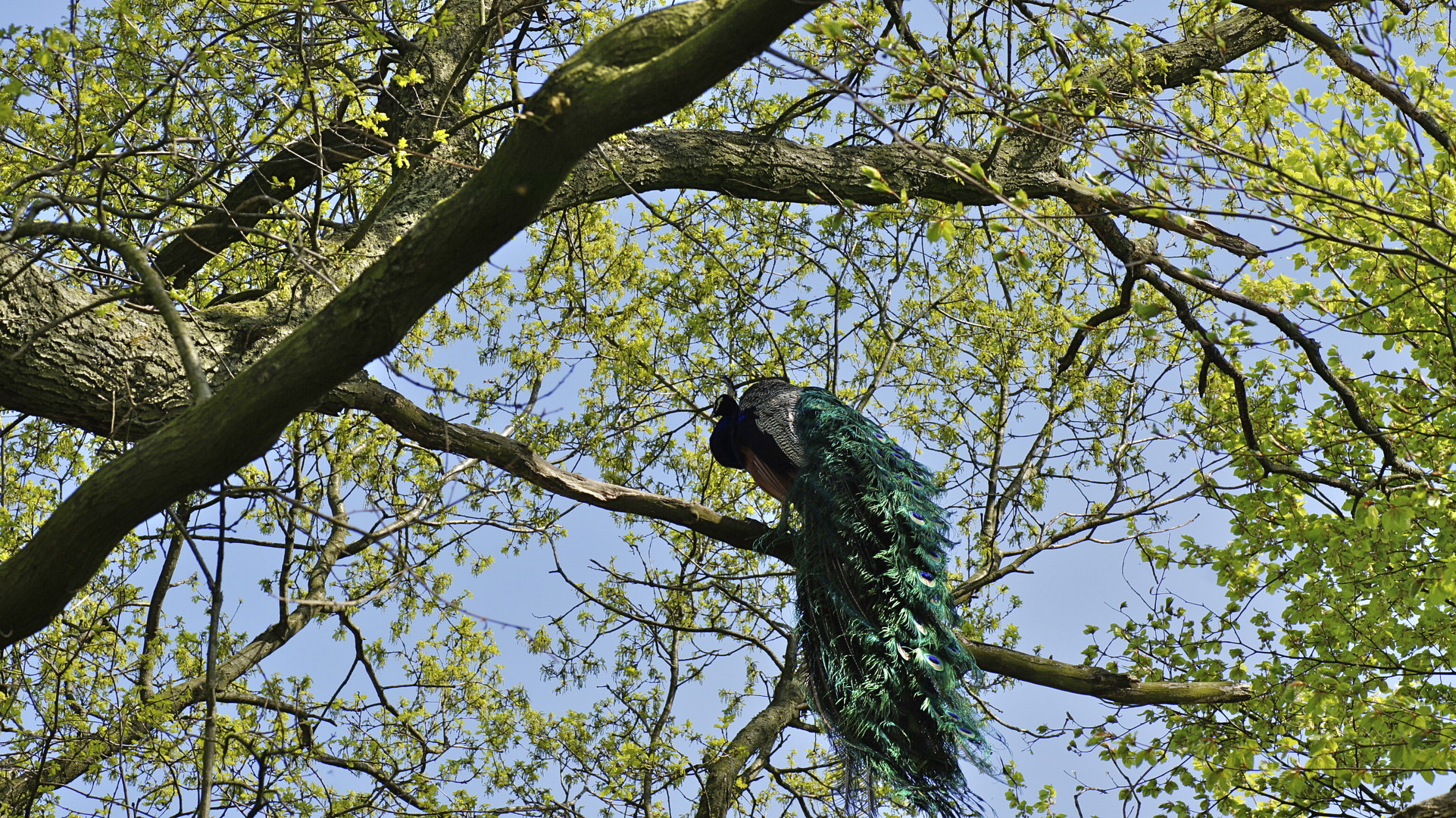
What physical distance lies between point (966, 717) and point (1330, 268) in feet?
9.89

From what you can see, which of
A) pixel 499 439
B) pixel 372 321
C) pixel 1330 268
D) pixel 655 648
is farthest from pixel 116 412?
pixel 1330 268

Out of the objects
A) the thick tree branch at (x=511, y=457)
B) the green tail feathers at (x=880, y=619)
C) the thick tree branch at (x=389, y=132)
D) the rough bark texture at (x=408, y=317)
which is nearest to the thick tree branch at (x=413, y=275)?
the rough bark texture at (x=408, y=317)

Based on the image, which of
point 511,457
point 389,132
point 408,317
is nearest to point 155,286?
point 408,317

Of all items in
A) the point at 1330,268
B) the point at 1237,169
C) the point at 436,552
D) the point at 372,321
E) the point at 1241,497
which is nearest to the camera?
the point at 372,321

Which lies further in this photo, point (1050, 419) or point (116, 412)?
point (1050, 419)

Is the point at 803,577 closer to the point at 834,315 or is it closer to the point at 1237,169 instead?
the point at 834,315

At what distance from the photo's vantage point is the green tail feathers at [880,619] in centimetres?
514

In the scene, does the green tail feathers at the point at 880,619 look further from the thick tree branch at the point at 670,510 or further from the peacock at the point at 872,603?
the thick tree branch at the point at 670,510

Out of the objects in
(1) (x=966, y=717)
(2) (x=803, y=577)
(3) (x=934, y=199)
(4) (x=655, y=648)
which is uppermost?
(3) (x=934, y=199)

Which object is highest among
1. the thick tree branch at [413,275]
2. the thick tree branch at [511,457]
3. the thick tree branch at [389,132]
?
the thick tree branch at [389,132]

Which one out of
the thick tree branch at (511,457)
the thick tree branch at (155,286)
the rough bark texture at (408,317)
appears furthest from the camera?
the thick tree branch at (511,457)

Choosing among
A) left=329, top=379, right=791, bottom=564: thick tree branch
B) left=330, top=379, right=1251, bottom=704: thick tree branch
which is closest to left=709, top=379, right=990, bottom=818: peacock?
left=330, top=379, right=1251, bottom=704: thick tree branch

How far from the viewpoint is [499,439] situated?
5383 millimetres

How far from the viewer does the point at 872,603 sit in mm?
5555
